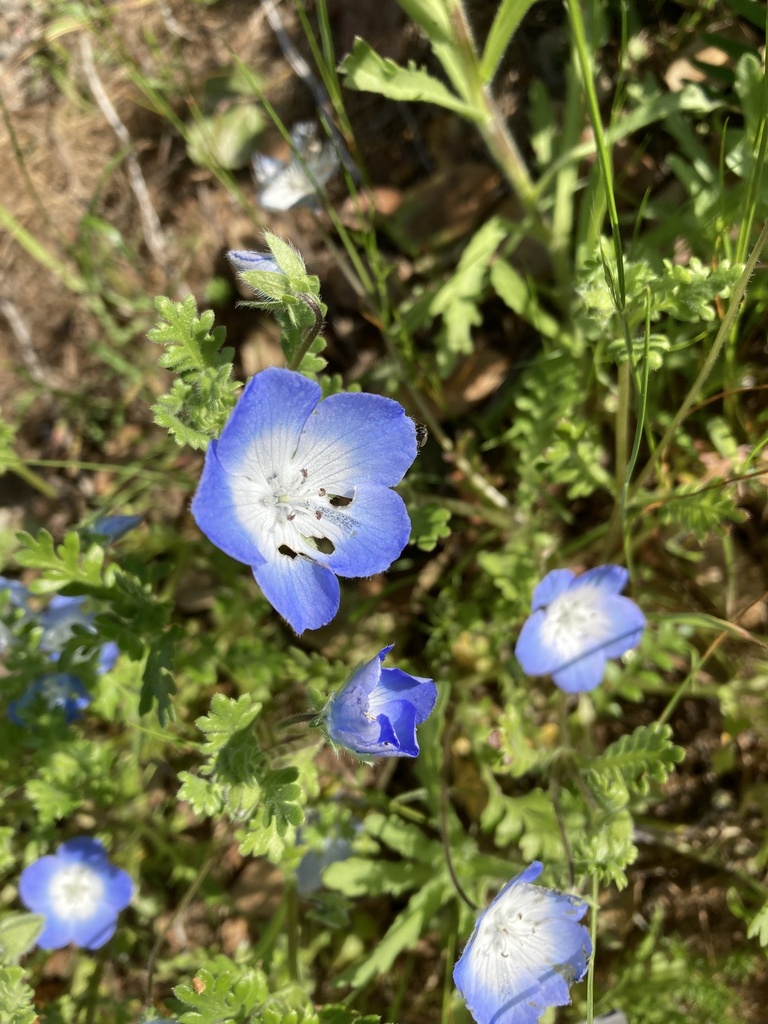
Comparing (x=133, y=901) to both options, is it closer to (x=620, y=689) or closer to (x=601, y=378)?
(x=620, y=689)

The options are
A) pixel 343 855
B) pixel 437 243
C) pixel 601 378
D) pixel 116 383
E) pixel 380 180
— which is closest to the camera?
pixel 601 378

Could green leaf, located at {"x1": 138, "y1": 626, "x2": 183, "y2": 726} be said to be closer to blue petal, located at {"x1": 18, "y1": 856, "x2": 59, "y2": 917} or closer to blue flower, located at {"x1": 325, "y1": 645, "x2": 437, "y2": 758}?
blue flower, located at {"x1": 325, "y1": 645, "x2": 437, "y2": 758}

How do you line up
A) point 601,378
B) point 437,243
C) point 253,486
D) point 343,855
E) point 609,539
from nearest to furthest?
1. point 253,486
2. point 601,378
3. point 609,539
4. point 343,855
5. point 437,243

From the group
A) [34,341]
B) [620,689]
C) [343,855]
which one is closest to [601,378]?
[620,689]

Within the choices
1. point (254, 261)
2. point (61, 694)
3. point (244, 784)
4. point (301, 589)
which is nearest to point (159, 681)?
point (244, 784)

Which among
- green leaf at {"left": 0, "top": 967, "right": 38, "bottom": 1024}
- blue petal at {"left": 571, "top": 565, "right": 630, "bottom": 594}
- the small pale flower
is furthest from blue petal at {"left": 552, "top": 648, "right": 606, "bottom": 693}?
the small pale flower

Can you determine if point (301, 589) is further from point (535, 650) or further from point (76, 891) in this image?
point (76, 891)

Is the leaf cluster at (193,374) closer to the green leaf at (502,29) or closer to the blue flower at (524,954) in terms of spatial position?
the green leaf at (502,29)
